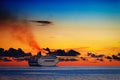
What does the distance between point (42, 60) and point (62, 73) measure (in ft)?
1.32

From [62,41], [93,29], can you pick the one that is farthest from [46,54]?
[93,29]

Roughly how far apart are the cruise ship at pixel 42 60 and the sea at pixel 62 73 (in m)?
0.09

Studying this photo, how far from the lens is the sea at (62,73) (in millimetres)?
7803

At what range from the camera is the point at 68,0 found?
7820 millimetres

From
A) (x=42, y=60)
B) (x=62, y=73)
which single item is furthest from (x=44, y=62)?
(x=62, y=73)

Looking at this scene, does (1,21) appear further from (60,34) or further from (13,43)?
(60,34)

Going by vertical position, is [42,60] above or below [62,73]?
above

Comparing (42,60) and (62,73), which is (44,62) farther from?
(62,73)

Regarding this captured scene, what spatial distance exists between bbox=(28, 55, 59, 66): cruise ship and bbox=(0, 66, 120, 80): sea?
9 centimetres

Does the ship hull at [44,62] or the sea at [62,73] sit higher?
the ship hull at [44,62]

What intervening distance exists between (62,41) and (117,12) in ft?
3.27

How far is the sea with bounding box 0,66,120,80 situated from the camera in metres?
7.80

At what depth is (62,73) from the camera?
8242 mm

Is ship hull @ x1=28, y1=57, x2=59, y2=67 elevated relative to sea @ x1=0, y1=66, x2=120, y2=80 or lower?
elevated
